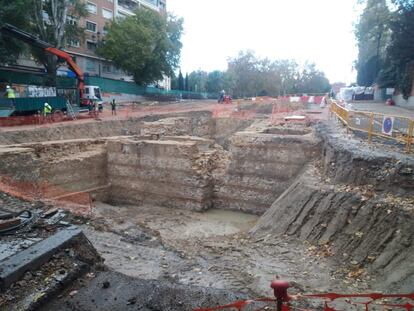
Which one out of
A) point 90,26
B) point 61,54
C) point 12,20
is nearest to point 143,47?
point 90,26

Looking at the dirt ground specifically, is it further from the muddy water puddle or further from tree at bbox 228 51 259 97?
tree at bbox 228 51 259 97

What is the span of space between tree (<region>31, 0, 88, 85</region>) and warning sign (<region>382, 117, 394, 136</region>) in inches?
889

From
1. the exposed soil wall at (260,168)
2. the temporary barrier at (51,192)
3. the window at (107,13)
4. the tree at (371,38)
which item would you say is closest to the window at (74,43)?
the window at (107,13)

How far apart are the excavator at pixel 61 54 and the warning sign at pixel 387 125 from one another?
18.9m

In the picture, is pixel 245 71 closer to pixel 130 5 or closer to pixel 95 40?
pixel 130 5

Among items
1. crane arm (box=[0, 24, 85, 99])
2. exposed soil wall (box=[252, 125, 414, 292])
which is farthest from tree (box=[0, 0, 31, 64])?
exposed soil wall (box=[252, 125, 414, 292])

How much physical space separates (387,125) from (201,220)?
261 inches

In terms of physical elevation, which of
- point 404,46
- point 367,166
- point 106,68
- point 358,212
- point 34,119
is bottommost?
point 358,212

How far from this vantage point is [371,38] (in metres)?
41.3

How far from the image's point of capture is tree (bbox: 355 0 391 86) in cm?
3416

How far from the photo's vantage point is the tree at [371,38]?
34.2 meters

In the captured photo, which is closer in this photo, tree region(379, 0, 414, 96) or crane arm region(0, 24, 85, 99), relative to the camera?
crane arm region(0, 24, 85, 99)

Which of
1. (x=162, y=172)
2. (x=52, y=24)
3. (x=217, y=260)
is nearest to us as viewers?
(x=217, y=260)

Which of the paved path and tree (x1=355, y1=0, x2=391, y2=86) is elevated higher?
tree (x1=355, y1=0, x2=391, y2=86)
